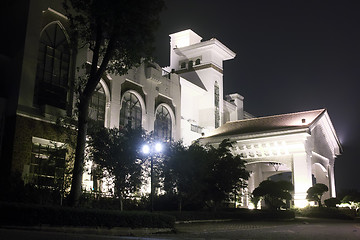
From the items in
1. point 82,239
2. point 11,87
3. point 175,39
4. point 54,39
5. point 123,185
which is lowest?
point 82,239

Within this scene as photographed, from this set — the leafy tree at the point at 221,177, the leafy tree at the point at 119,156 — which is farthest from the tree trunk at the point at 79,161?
the leafy tree at the point at 221,177

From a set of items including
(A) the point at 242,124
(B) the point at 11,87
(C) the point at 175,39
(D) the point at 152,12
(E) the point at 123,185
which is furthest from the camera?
(C) the point at 175,39

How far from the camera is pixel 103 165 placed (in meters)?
20.3

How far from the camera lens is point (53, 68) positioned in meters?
24.1

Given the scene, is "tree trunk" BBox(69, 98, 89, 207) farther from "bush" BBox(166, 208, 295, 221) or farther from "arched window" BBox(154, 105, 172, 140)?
"arched window" BBox(154, 105, 172, 140)

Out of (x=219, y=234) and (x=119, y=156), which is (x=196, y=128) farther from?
(x=219, y=234)

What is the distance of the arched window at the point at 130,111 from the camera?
30.0 m

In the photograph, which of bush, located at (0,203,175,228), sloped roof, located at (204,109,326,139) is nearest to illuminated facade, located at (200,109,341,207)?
sloped roof, located at (204,109,326,139)

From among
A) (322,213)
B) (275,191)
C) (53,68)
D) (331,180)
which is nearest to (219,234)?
(53,68)

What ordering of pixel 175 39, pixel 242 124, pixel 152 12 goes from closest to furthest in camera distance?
pixel 152 12, pixel 242 124, pixel 175 39

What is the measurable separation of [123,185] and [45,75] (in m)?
8.60

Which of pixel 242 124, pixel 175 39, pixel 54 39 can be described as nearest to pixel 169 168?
pixel 54 39

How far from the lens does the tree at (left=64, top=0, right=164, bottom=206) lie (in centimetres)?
1520

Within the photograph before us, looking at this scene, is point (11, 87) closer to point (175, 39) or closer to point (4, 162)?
point (4, 162)
